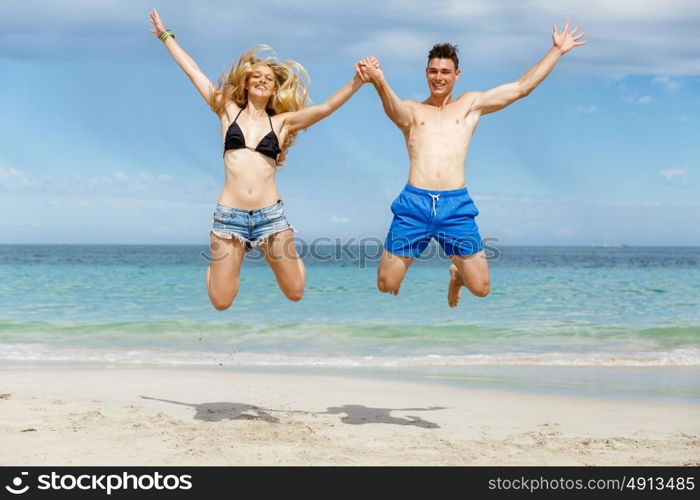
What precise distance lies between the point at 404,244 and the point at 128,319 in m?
12.4

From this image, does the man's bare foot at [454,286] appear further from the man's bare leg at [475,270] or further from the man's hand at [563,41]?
the man's hand at [563,41]

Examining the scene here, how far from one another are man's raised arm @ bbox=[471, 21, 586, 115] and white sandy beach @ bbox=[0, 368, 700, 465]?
9.67ft

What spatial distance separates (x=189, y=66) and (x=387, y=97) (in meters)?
1.77

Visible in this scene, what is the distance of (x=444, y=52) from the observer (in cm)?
689

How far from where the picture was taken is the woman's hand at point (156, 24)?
23.7 feet

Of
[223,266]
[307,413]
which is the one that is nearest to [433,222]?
[223,266]

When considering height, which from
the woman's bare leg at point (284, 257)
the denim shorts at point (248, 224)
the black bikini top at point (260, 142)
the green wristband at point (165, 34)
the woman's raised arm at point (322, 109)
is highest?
the green wristband at point (165, 34)

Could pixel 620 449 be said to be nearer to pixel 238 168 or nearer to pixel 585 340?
pixel 238 168

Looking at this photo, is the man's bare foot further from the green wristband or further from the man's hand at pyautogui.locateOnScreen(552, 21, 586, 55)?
the green wristband

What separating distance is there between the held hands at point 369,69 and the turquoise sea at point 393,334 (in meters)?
2.39

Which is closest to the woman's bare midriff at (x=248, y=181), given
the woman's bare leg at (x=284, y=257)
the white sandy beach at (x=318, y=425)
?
the woman's bare leg at (x=284, y=257)

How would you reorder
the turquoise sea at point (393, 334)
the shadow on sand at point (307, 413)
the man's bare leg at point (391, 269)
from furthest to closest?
the turquoise sea at point (393, 334) < the shadow on sand at point (307, 413) < the man's bare leg at point (391, 269)

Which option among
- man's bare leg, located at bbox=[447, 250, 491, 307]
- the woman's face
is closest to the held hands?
the woman's face

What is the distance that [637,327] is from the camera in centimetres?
1722
